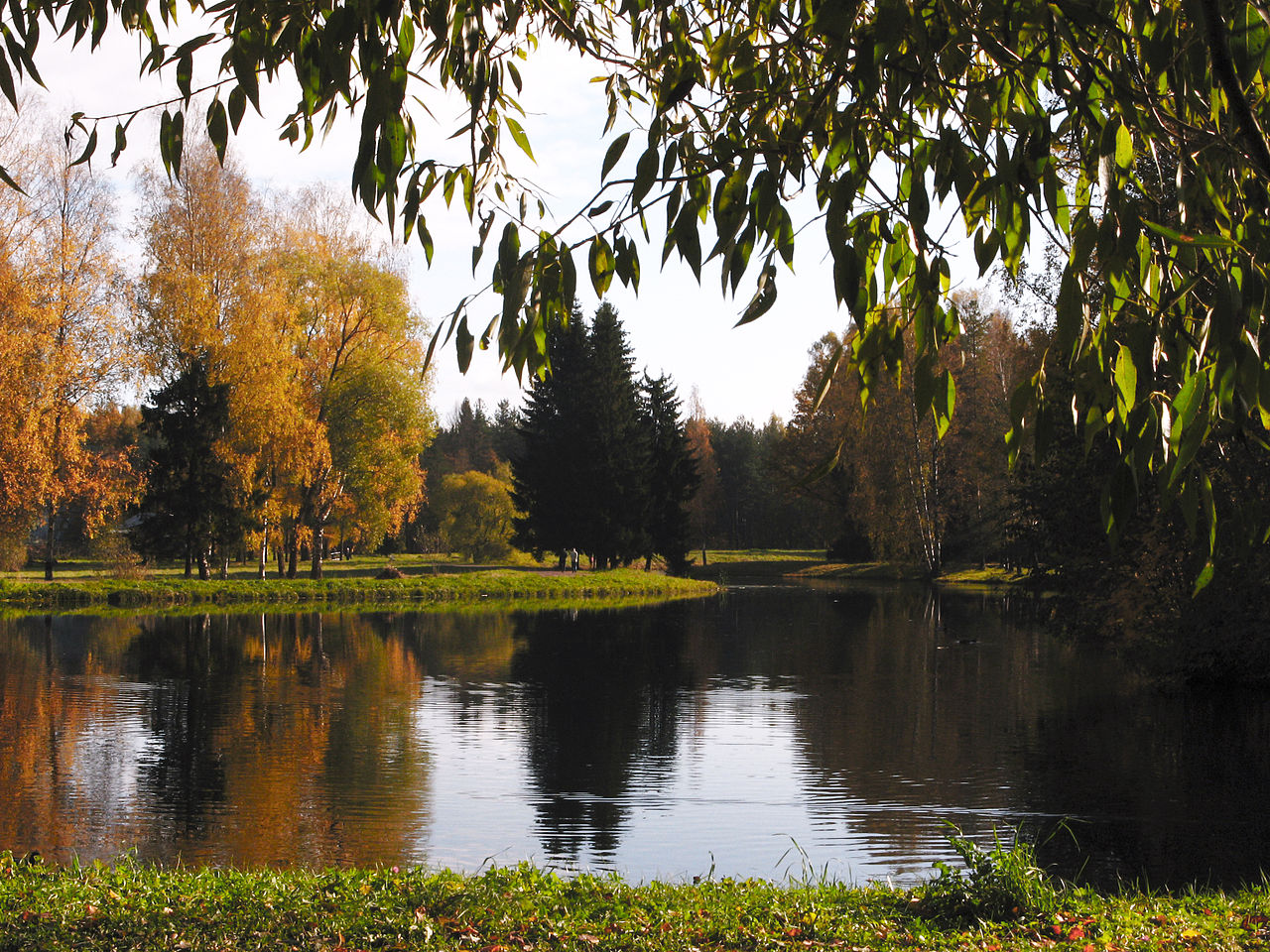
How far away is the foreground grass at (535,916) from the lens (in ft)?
16.3

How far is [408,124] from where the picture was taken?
3635 millimetres

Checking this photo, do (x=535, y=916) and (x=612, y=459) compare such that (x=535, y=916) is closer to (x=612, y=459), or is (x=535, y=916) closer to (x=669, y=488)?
(x=612, y=459)

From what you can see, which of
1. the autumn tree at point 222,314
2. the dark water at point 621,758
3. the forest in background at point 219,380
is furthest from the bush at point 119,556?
the dark water at point 621,758

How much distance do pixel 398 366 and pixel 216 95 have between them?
115 feet

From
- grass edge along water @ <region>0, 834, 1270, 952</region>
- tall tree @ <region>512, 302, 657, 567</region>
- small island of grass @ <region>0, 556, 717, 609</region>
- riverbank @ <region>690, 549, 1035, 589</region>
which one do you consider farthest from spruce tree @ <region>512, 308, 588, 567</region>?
grass edge along water @ <region>0, 834, 1270, 952</region>

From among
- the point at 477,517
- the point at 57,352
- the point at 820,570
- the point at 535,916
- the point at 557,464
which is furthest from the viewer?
the point at 477,517

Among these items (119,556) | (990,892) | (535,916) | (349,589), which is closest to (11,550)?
(119,556)

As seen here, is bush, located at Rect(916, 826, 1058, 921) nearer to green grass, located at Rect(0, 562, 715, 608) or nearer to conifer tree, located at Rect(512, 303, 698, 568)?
green grass, located at Rect(0, 562, 715, 608)

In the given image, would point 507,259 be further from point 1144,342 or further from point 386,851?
point 386,851

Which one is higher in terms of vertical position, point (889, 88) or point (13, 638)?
point (889, 88)

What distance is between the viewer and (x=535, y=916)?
215 inches

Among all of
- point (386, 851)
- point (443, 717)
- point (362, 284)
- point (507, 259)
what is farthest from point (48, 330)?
point (507, 259)

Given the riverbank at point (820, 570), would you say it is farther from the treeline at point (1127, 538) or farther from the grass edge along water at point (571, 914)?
the grass edge along water at point (571, 914)

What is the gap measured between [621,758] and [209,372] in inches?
1020
